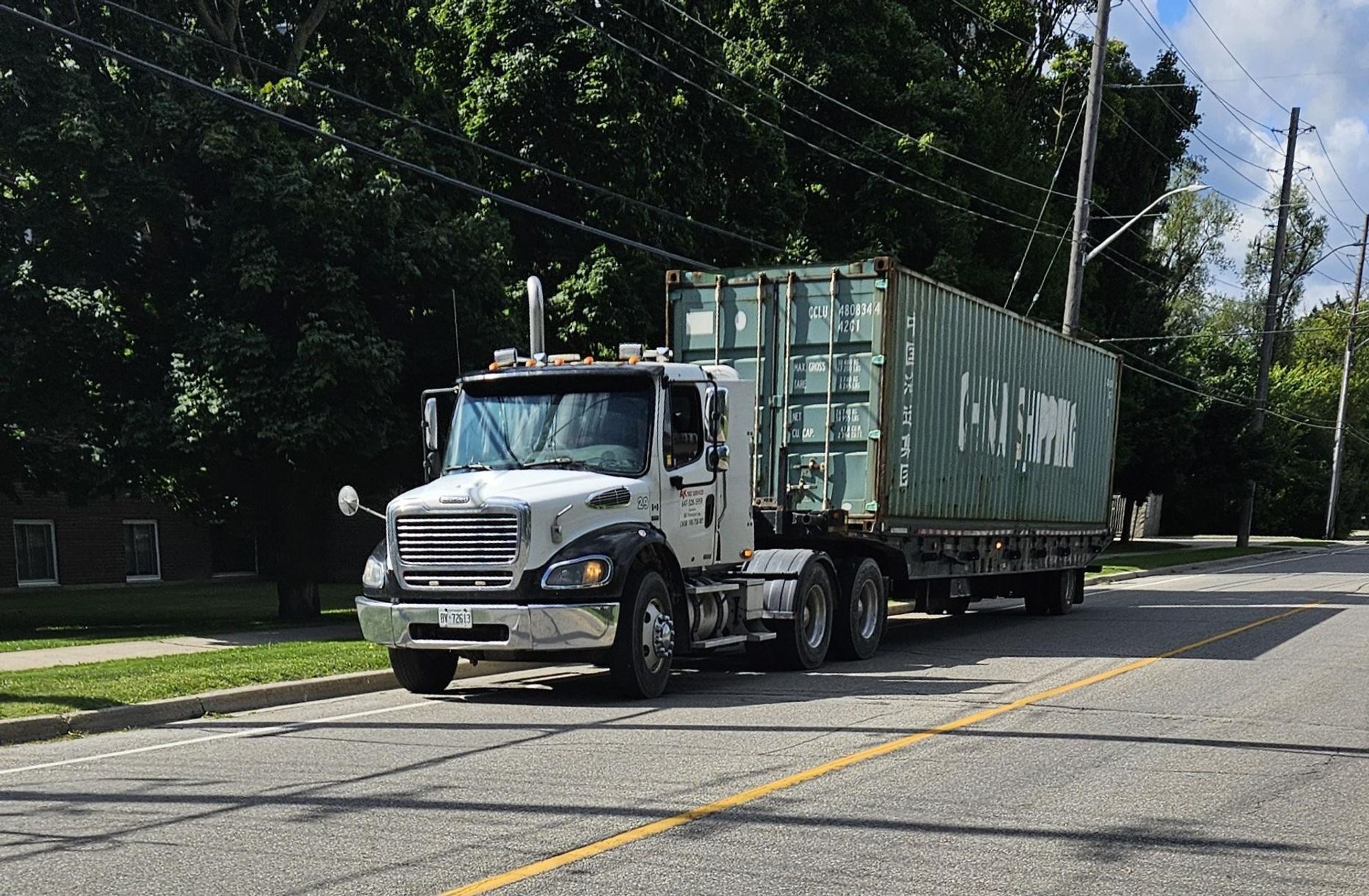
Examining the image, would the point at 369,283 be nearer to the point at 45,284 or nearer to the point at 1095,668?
the point at 45,284

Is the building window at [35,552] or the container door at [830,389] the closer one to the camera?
the container door at [830,389]

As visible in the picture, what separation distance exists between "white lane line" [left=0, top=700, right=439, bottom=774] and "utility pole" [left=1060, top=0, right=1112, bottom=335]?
64.2 ft

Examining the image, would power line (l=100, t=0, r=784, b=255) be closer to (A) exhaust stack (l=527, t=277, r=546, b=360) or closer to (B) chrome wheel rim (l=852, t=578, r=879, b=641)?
(A) exhaust stack (l=527, t=277, r=546, b=360)

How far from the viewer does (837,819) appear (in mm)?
7445

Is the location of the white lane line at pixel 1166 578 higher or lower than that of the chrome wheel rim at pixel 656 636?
lower

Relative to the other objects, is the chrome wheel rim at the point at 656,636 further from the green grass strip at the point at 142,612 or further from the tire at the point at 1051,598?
the tire at the point at 1051,598

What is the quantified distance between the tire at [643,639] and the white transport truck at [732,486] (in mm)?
20

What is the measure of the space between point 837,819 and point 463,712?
16.6ft

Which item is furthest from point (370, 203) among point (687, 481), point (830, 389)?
point (687, 481)

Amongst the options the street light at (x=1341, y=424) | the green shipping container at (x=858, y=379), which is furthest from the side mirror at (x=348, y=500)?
the street light at (x=1341, y=424)

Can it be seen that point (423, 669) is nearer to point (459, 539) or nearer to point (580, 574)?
point (459, 539)

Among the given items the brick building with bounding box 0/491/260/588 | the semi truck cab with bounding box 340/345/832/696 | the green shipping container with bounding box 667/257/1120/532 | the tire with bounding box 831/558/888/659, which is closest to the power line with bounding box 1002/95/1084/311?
the green shipping container with bounding box 667/257/1120/532

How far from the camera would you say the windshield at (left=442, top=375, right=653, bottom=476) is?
12742 mm

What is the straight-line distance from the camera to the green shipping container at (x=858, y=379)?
50.6 ft
